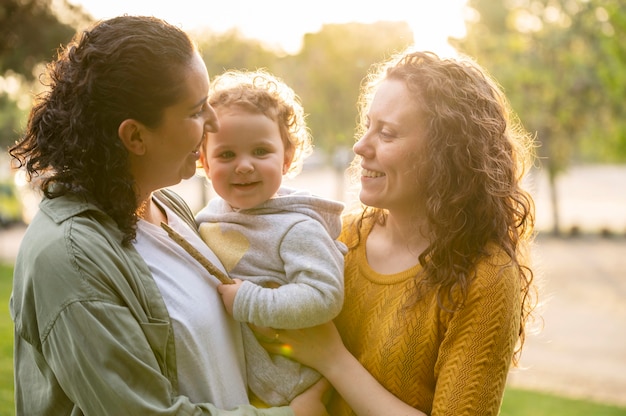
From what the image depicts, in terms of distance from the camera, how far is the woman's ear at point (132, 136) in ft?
7.31

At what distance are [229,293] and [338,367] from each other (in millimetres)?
502

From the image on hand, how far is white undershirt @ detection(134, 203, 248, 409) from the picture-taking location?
2320mm

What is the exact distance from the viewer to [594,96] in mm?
24453

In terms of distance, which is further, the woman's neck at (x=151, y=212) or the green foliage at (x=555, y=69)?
the green foliage at (x=555, y=69)

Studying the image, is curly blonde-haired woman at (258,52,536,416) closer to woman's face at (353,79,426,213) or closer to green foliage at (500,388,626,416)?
woman's face at (353,79,426,213)

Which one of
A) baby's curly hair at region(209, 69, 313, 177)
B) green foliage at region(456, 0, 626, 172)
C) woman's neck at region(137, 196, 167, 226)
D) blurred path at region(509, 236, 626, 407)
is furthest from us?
green foliage at region(456, 0, 626, 172)

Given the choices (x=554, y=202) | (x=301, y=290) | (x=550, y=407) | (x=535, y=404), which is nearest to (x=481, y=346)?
(x=301, y=290)

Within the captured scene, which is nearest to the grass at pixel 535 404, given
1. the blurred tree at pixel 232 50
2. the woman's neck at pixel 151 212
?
A: the blurred tree at pixel 232 50

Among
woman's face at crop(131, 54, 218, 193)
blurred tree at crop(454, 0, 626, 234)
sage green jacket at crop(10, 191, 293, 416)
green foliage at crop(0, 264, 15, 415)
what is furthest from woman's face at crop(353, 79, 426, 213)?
blurred tree at crop(454, 0, 626, 234)

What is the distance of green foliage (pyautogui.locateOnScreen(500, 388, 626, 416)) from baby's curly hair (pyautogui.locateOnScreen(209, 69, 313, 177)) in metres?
7.00

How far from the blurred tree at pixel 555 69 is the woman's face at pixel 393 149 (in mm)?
18106

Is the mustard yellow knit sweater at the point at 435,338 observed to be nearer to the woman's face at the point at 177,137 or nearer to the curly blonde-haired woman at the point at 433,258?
the curly blonde-haired woman at the point at 433,258

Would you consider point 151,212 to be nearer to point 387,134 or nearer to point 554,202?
point 387,134

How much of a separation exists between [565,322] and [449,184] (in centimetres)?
1217
